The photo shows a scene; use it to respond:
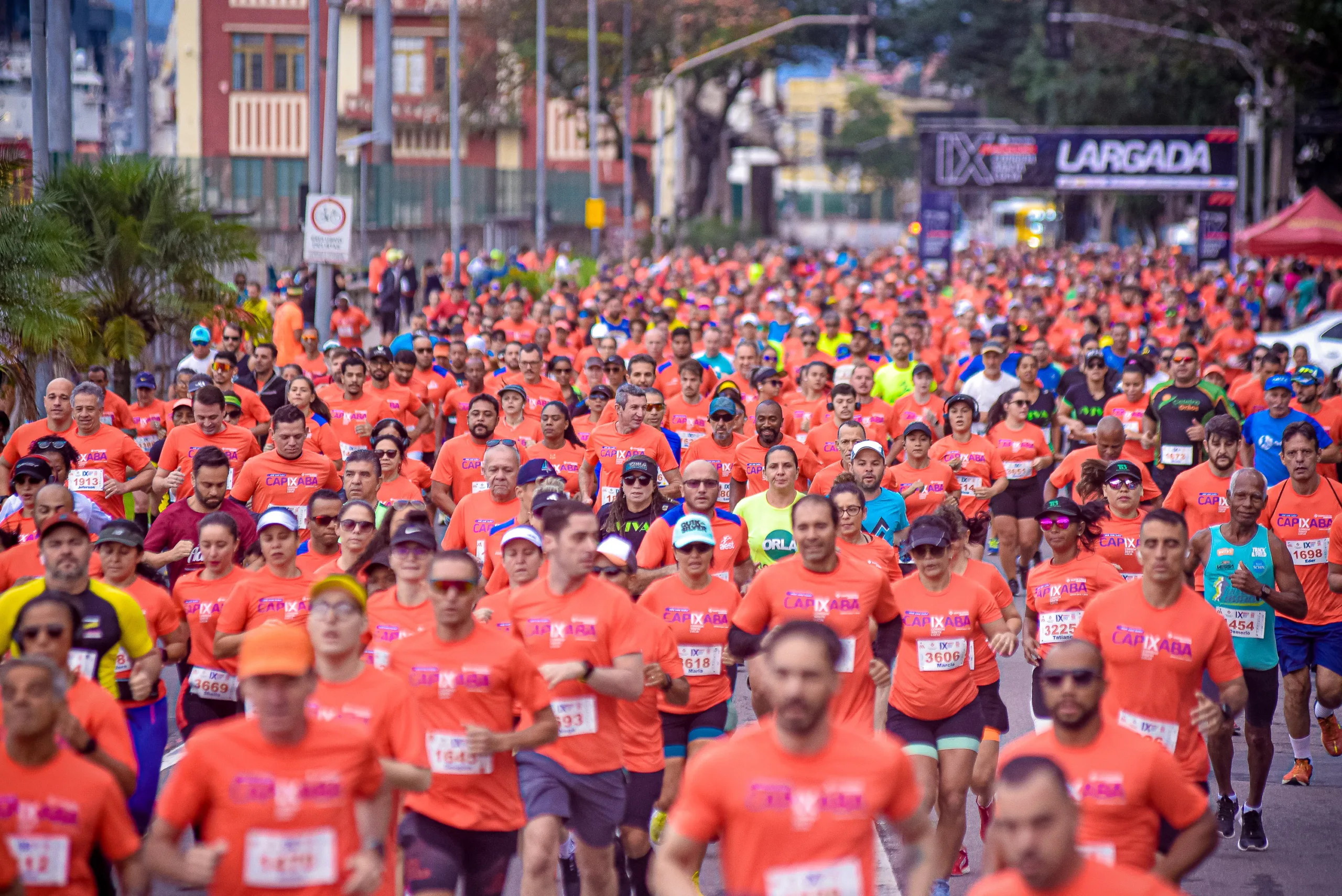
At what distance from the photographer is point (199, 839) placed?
16.7ft

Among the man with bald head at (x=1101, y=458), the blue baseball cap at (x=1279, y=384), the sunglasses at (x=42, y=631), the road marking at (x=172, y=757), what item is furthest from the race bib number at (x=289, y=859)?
the blue baseball cap at (x=1279, y=384)

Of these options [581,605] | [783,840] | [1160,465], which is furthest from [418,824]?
[1160,465]

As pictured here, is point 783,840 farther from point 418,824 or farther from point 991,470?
point 991,470

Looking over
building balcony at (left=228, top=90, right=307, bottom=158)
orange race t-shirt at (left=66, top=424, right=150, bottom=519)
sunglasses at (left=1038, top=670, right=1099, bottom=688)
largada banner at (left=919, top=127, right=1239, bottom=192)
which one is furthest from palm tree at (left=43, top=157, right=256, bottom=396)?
building balcony at (left=228, top=90, right=307, bottom=158)

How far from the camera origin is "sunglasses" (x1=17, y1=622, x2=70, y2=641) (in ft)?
19.2

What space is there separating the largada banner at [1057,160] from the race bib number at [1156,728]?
124ft

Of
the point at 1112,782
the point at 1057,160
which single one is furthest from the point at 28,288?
the point at 1057,160

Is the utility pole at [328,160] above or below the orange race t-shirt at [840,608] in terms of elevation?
above

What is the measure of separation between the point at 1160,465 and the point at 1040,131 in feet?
104

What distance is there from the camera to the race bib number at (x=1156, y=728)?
6738 millimetres

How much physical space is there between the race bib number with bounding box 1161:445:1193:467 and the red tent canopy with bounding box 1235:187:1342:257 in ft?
64.7

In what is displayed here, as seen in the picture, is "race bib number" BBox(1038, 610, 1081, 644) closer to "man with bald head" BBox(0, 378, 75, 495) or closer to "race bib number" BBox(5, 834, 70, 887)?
"race bib number" BBox(5, 834, 70, 887)

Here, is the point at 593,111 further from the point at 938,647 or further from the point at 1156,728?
the point at 1156,728

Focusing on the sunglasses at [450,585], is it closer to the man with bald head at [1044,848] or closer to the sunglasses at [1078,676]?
the sunglasses at [1078,676]
